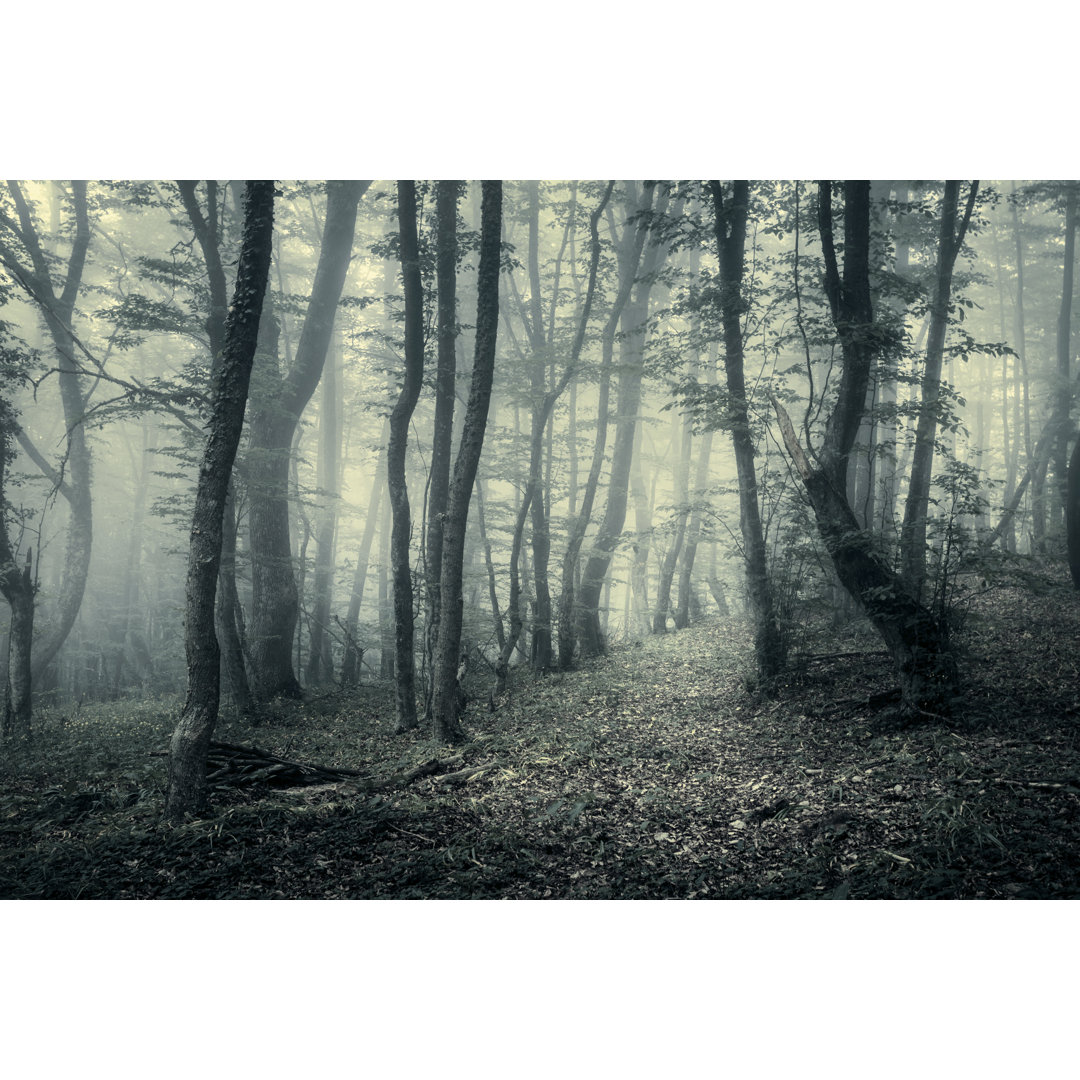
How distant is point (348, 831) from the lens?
3916 mm

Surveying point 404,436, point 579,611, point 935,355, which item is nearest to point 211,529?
point 404,436

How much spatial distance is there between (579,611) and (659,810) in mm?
7023

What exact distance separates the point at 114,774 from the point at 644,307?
12.0 m

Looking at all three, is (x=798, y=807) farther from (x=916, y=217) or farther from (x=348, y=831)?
(x=916, y=217)

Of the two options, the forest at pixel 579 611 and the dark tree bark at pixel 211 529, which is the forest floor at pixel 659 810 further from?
the dark tree bark at pixel 211 529

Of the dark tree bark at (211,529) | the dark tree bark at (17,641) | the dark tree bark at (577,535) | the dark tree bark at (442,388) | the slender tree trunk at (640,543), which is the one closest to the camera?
the dark tree bark at (211,529)

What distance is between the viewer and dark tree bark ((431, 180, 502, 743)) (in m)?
6.07

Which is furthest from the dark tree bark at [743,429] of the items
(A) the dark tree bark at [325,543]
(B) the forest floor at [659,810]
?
(A) the dark tree bark at [325,543]

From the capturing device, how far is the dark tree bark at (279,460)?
362 inches

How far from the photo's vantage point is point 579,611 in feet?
36.7

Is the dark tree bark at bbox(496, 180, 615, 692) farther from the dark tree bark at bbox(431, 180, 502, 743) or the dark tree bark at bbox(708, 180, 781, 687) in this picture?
the dark tree bark at bbox(431, 180, 502, 743)

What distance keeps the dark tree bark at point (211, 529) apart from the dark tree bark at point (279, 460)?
4.86 meters

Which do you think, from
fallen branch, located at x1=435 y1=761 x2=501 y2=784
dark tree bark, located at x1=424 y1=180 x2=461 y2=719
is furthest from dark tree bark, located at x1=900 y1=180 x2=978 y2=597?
dark tree bark, located at x1=424 y1=180 x2=461 y2=719
